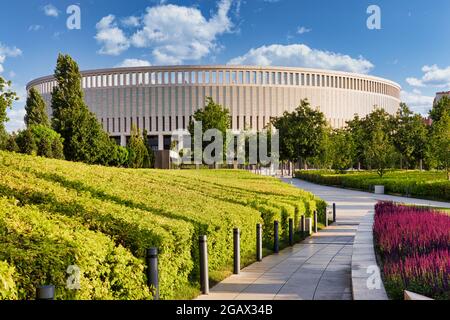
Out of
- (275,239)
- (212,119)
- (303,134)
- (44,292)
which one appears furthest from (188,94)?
(44,292)

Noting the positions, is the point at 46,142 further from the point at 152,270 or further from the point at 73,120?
the point at 152,270

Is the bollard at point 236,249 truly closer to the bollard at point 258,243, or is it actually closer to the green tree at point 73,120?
the bollard at point 258,243

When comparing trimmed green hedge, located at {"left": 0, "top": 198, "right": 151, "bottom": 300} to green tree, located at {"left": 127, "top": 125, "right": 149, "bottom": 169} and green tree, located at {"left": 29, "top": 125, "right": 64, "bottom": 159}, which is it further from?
green tree, located at {"left": 127, "top": 125, "right": 149, "bottom": 169}

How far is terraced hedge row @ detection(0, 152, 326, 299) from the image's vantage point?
5230 millimetres

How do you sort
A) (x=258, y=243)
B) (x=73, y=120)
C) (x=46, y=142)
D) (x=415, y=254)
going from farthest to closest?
(x=73, y=120)
(x=46, y=142)
(x=258, y=243)
(x=415, y=254)

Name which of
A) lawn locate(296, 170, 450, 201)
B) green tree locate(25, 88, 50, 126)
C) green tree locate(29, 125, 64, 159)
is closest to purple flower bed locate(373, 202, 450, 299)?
lawn locate(296, 170, 450, 201)

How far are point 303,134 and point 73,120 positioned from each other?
101 feet

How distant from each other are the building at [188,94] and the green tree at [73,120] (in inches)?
2275

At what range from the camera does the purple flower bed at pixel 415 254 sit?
675cm

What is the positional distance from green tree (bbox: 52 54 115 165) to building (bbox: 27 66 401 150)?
190ft

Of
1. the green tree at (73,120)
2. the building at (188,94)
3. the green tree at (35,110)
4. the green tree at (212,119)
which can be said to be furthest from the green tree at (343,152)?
the building at (188,94)

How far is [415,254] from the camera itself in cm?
840
